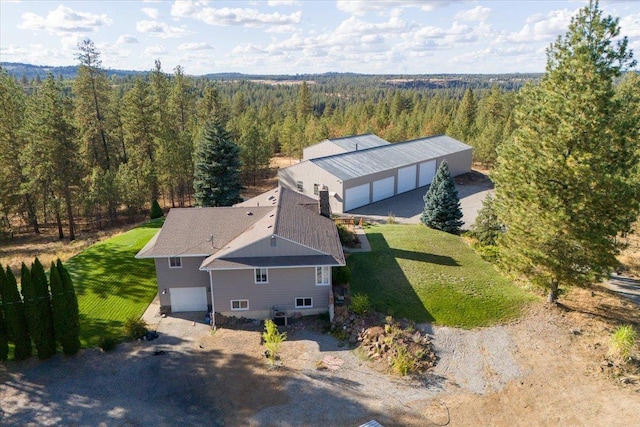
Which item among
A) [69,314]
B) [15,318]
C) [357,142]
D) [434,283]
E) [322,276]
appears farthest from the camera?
[357,142]

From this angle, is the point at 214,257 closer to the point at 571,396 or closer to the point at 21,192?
the point at 571,396

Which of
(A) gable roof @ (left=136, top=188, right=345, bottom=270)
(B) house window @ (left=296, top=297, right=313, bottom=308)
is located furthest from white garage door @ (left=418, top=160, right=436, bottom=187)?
(B) house window @ (left=296, top=297, right=313, bottom=308)

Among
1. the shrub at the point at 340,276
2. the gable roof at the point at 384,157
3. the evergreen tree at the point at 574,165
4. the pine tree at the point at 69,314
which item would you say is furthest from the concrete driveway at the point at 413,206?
the pine tree at the point at 69,314

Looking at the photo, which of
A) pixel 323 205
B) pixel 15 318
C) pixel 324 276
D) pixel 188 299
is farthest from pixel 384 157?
pixel 15 318

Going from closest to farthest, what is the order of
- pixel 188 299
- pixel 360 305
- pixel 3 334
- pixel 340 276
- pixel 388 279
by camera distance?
pixel 3 334 → pixel 360 305 → pixel 188 299 → pixel 340 276 → pixel 388 279

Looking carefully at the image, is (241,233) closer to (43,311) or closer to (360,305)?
(360,305)

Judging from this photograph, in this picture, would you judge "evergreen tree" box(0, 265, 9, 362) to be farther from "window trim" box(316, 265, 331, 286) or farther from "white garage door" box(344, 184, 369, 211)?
"white garage door" box(344, 184, 369, 211)
